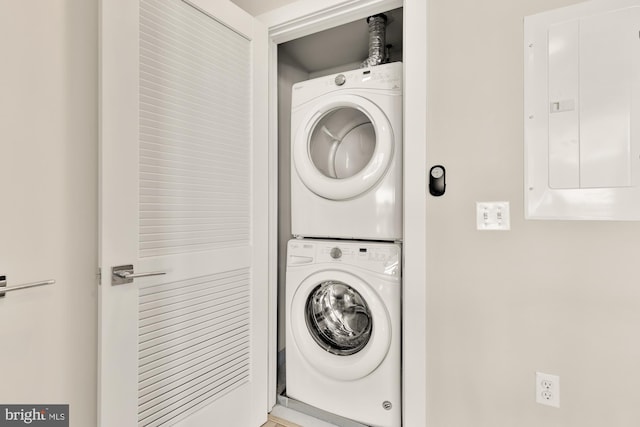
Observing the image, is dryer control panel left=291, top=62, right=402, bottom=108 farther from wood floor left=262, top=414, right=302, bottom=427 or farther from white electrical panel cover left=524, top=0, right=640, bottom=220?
wood floor left=262, top=414, right=302, bottom=427

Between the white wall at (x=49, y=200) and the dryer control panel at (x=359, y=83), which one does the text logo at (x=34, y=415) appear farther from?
the dryer control panel at (x=359, y=83)

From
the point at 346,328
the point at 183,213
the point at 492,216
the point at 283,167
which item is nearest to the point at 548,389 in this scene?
the point at 492,216

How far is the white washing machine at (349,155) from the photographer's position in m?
1.56

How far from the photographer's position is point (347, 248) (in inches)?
64.0

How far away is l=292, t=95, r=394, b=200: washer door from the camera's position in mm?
1572

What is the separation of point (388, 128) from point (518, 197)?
0.63 meters

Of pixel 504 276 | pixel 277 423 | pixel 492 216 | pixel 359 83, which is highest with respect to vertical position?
pixel 359 83

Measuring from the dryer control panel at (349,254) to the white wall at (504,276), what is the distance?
0.65ft

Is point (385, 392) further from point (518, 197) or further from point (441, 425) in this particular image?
point (518, 197)

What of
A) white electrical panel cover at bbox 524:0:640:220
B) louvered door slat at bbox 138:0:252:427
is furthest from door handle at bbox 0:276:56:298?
white electrical panel cover at bbox 524:0:640:220

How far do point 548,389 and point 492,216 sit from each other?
658 mm

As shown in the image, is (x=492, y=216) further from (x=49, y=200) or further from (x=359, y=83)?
(x=49, y=200)

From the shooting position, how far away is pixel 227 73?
4.89ft

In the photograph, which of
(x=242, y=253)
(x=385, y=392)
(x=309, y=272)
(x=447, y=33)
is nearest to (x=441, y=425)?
(x=385, y=392)
